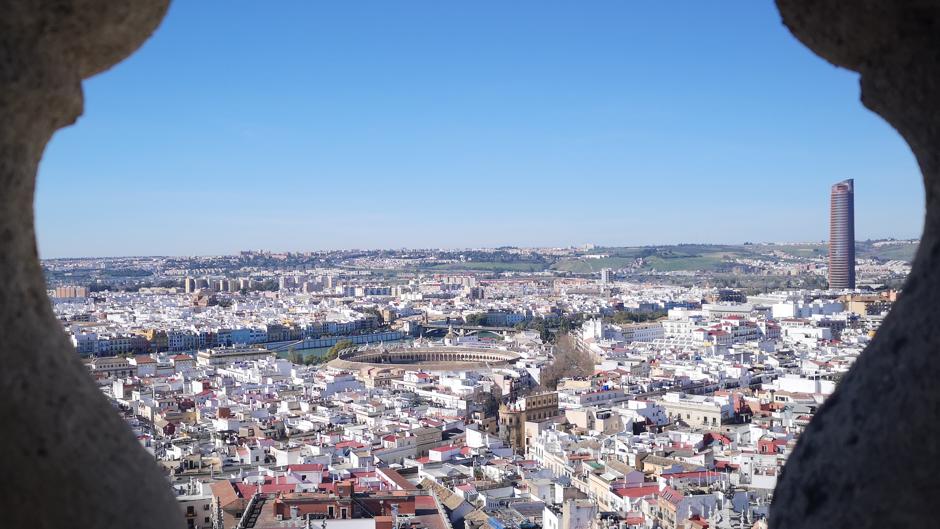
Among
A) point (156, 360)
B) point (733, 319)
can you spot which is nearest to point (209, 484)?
point (156, 360)

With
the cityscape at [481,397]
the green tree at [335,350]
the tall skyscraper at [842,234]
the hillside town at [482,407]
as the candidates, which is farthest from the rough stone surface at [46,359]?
the tall skyscraper at [842,234]

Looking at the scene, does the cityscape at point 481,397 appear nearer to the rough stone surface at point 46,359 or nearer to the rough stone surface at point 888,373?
the rough stone surface at point 46,359

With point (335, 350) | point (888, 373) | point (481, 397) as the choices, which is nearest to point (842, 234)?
point (335, 350)

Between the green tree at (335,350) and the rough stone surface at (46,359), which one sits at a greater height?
the rough stone surface at (46,359)

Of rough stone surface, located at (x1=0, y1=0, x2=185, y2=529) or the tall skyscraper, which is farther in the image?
the tall skyscraper

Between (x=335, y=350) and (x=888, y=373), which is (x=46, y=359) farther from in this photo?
(x=335, y=350)

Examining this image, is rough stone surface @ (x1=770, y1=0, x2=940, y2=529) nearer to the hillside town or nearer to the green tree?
the hillside town

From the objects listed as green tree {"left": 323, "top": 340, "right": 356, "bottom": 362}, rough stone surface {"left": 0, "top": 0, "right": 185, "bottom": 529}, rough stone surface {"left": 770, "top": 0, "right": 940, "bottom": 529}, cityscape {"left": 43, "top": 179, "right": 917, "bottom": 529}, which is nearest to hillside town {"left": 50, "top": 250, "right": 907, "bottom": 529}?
cityscape {"left": 43, "top": 179, "right": 917, "bottom": 529}
